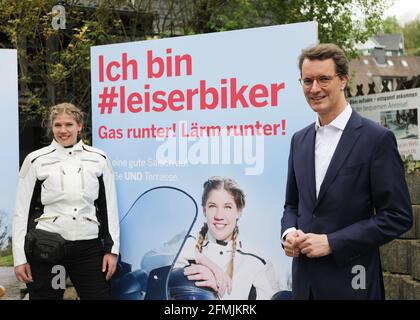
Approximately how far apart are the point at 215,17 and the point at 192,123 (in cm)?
597

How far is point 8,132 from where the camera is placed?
4.26 meters

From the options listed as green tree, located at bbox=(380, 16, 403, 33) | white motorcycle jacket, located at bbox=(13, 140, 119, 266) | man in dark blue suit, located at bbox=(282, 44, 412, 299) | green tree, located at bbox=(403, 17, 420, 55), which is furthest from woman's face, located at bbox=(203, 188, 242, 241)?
green tree, located at bbox=(403, 17, 420, 55)

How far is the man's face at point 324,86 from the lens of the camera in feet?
8.77

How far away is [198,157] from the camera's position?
396 centimetres

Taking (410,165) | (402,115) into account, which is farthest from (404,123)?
(410,165)

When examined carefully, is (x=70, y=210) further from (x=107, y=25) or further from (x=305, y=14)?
(x=305, y=14)

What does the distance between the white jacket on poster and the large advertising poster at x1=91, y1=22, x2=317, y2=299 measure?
0.01m

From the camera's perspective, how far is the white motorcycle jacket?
12.4 ft

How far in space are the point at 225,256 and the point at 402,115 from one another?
219 cm

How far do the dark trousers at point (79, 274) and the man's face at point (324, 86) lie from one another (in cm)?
180

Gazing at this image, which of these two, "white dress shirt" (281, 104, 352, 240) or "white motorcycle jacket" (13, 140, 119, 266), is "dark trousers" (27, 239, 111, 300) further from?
"white dress shirt" (281, 104, 352, 240)

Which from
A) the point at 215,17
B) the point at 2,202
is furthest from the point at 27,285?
the point at 215,17

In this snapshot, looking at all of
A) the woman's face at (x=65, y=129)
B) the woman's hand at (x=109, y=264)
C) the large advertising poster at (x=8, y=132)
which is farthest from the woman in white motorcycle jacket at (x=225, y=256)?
the large advertising poster at (x=8, y=132)
